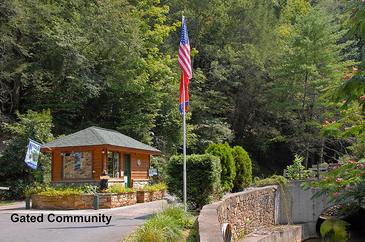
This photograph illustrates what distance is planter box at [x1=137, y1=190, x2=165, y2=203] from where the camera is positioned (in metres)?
21.4

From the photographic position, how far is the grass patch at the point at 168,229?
8.68 m

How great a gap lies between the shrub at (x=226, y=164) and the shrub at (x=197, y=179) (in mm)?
2637

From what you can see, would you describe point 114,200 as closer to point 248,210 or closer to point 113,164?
point 113,164

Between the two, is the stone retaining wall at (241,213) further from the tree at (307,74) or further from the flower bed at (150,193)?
the tree at (307,74)

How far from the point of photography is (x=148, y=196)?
22031mm

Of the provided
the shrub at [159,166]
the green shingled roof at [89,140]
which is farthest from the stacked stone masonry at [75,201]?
the shrub at [159,166]

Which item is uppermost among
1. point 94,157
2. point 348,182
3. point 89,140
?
point 89,140

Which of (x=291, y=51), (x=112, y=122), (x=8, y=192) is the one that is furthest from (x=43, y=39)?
(x=291, y=51)

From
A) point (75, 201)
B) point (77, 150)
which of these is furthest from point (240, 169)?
point (77, 150)

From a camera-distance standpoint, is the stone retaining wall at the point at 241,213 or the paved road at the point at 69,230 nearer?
the stone retaining wall at the point at 241,213

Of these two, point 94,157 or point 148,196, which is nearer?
point 94,157

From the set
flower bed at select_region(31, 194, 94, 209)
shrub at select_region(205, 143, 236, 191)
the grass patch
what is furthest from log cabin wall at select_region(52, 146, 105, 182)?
the grass patch

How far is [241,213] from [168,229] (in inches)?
258

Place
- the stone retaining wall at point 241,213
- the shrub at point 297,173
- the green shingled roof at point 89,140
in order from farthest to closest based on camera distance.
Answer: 1. the shrub at point 297,173
2. the green shingled roof at point 89,140
3. the stone retaining wall at point 241,213
